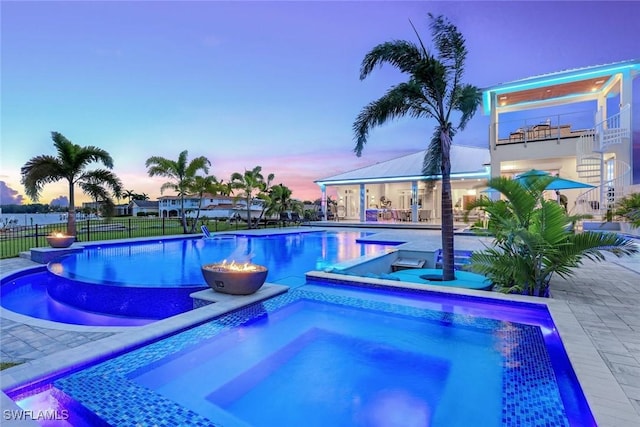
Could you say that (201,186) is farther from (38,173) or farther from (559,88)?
(559,88)

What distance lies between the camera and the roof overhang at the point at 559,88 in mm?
14620

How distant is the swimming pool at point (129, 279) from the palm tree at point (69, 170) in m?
2.80

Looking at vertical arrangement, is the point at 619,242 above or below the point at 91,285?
above

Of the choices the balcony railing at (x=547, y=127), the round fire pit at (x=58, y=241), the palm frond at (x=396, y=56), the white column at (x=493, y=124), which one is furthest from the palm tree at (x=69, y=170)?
the balcony railing at (x=547, y=127)

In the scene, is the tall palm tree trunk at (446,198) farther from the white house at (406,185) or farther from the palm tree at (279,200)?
the palm tree at (279,200)

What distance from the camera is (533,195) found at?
19.2ft

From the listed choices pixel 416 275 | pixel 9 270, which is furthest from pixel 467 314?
pixel 9 270

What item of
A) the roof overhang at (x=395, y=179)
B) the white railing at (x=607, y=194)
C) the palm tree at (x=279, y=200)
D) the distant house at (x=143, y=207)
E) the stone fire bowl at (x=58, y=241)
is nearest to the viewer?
the stone fire bowl at (x=58, y=241)

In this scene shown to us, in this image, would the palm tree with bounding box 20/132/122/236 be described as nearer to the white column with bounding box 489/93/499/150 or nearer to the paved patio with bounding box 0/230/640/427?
the paved patio with bounding box 0/230/640/427

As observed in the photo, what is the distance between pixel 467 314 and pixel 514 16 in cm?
1533

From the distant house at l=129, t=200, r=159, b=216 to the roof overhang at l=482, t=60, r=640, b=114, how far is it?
7144 centimetres

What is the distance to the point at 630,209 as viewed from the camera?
1177cm

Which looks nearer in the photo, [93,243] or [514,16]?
[93,243]

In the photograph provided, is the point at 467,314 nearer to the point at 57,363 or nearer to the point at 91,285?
the point at 57,363
